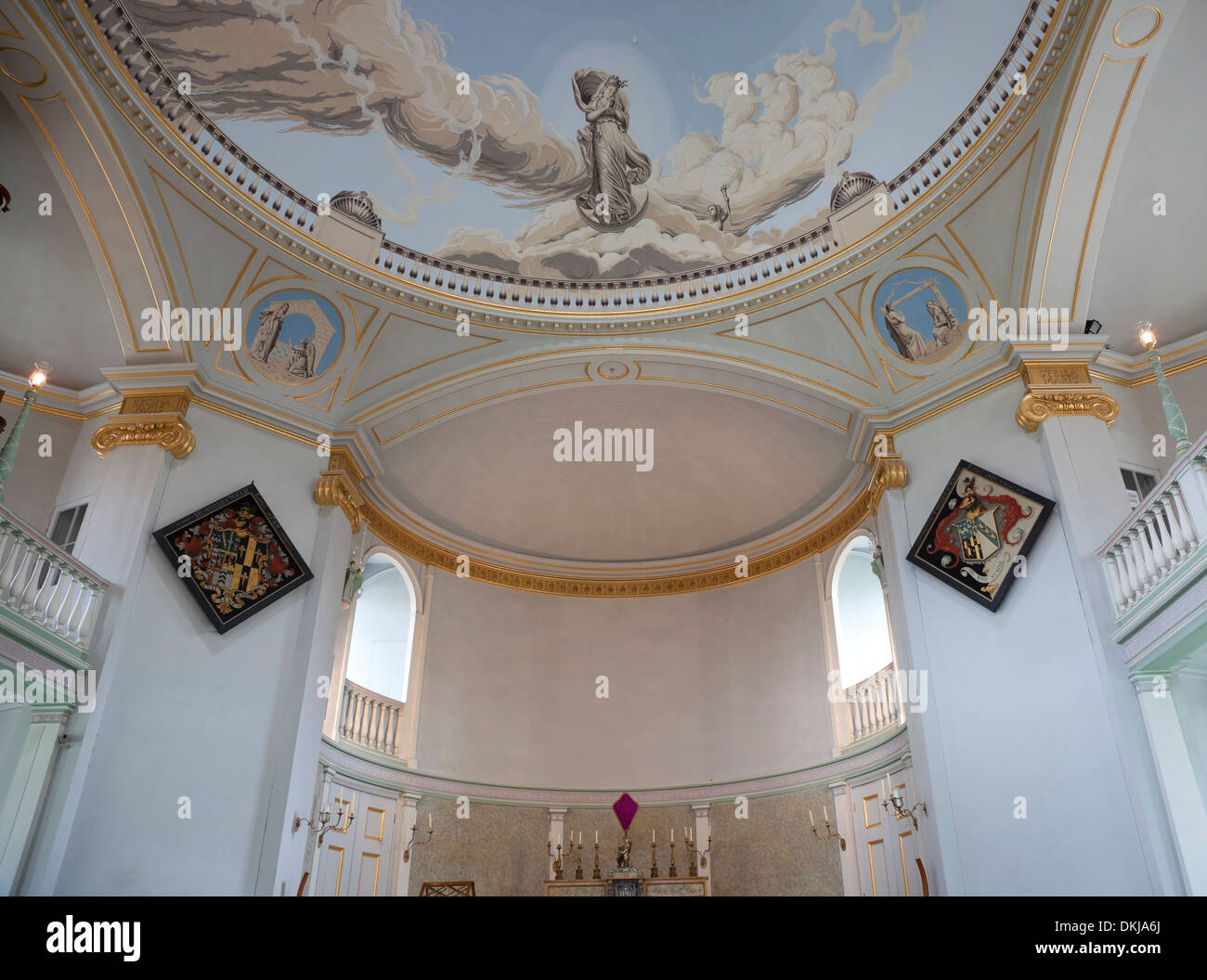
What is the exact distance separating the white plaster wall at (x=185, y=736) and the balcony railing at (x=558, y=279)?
3.08 metres

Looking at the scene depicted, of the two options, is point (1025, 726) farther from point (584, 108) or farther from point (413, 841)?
point (584, 108)

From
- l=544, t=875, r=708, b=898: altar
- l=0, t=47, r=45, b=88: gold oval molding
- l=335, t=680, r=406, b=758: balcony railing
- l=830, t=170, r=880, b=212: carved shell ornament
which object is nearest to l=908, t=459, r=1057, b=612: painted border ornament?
l=830, t=170, r=880, b=212: carved shell ornament

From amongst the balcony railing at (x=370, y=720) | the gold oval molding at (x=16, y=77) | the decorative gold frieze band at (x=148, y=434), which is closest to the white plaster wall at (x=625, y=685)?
the balcony railing at (x=370, y=720)

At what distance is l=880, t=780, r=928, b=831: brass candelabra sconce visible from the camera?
412 inches

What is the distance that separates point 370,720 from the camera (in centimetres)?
1305

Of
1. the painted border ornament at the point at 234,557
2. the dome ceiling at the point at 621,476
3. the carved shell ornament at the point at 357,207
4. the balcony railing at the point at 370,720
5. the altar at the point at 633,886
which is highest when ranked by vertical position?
Answer: the carved shell ornament at the point at 357,207

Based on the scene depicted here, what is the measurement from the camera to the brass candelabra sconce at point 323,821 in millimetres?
10141

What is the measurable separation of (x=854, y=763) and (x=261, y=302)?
10440 millimetres

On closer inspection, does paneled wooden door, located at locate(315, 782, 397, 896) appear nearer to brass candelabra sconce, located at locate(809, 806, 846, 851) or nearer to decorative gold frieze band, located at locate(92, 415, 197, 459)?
decorative gold frieze band, located at locate(92, 415, 197, 459)

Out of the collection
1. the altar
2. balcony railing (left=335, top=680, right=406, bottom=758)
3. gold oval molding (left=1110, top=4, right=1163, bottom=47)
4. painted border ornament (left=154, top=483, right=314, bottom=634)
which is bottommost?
the altar

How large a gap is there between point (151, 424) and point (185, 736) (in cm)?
381

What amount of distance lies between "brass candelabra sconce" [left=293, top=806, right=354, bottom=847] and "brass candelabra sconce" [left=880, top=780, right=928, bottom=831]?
6.97m

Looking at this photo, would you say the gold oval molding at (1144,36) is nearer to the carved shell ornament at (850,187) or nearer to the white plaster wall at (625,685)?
the carved shell ornament at (850,187)

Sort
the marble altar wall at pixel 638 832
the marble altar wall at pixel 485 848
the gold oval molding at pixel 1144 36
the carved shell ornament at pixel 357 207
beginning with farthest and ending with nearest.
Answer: the marble altar wall at pixel 638 832
the marble altar wall at pixel 485 848
the carved shell ornament at pixel 357 207
the gold oval molding at pixel 1144 36
